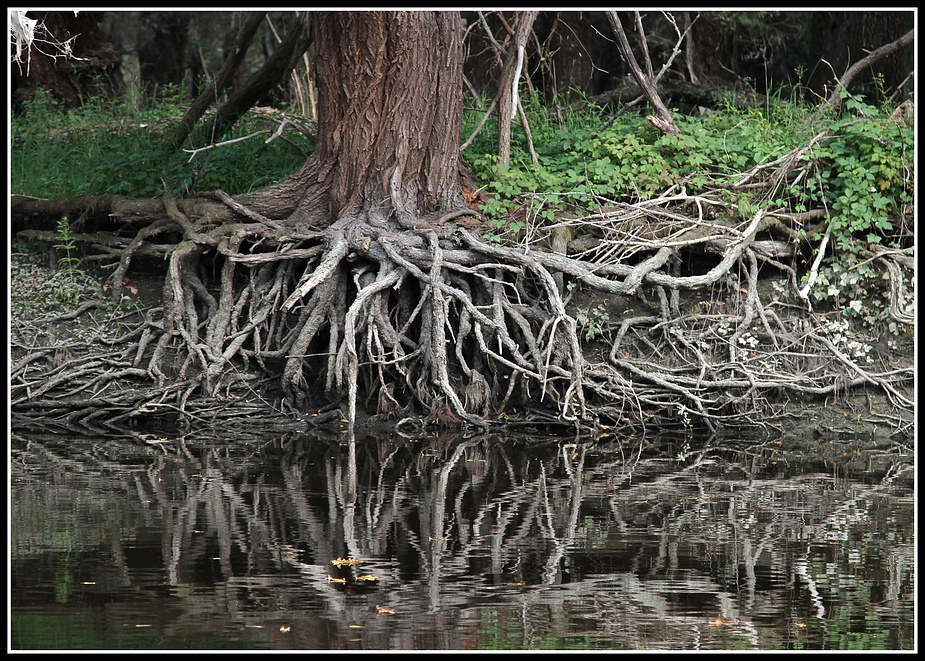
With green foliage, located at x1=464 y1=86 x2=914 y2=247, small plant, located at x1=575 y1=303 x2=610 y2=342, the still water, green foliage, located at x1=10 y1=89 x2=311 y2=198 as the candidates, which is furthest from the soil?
green foliage, located at x1=10 y1=89 x2=311 y2=198

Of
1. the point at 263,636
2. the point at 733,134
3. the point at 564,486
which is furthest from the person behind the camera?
the point at 733,134

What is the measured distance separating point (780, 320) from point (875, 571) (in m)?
3.97

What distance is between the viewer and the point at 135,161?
1017 cm

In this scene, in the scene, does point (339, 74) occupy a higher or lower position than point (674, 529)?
higher

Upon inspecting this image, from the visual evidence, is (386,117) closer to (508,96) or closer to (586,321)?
(508,96)

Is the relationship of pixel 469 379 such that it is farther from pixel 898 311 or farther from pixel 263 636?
pixel 263 636

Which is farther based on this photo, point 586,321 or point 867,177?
point 867,177

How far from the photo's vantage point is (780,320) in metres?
8.25

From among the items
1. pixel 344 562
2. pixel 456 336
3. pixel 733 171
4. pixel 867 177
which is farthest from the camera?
pixel 733 171

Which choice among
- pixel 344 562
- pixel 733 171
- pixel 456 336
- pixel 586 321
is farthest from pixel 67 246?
pixel 733 171

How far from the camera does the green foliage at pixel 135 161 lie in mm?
9898

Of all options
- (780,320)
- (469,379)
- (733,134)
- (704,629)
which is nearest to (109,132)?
(469,379)

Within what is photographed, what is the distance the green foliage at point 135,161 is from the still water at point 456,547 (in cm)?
351

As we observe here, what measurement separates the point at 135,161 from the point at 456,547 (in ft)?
22.4
